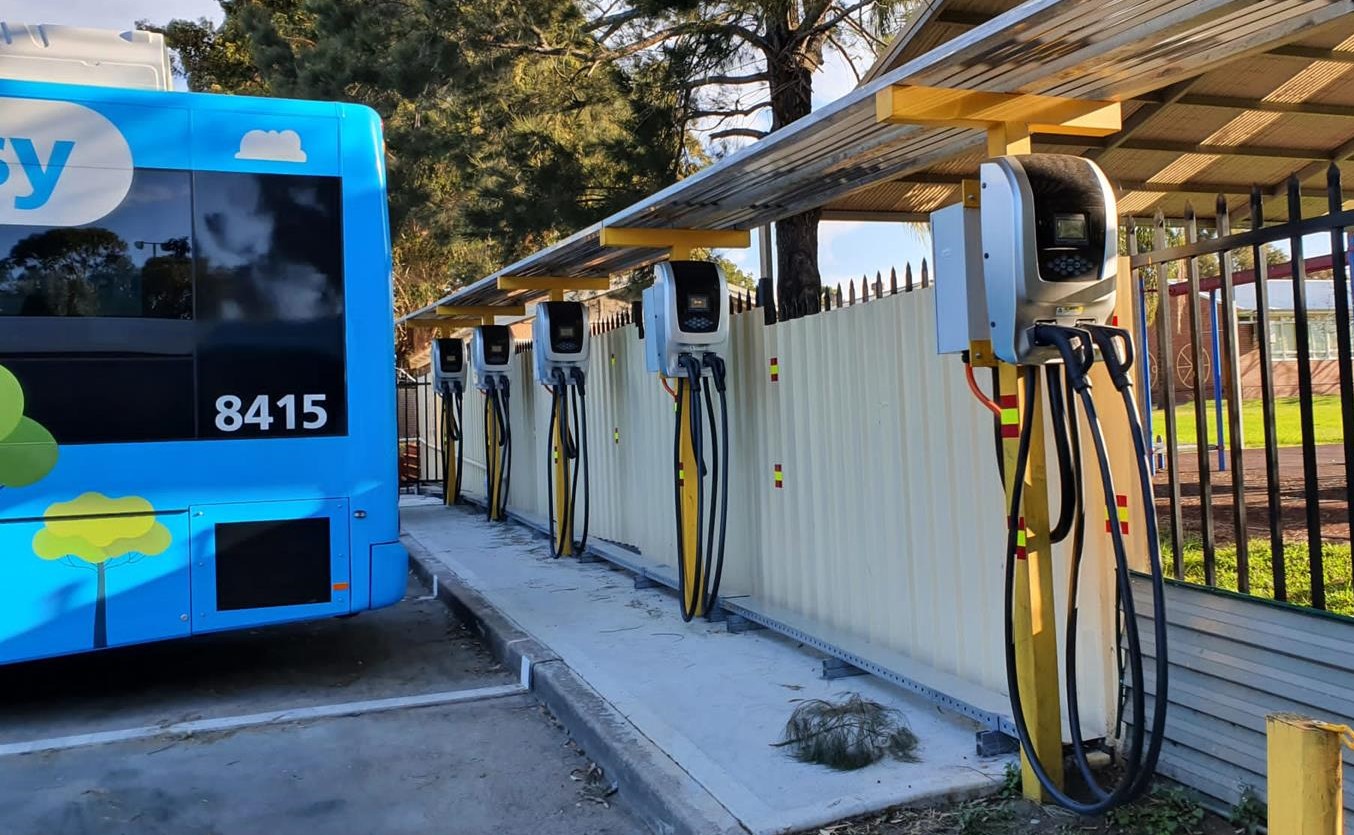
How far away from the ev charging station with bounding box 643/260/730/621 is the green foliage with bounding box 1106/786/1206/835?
312cm

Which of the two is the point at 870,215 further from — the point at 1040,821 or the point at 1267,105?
the point at 1040,821

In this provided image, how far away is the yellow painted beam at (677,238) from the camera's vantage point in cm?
712

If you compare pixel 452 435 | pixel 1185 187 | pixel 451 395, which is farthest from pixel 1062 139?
pixel 452 435

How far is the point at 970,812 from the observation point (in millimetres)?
3916

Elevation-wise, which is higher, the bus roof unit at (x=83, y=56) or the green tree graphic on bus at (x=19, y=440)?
the bus roof unit at (x=83, y=56)

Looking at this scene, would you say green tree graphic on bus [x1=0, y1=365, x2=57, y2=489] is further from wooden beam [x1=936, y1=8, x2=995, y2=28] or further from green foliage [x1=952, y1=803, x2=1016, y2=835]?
wooden beam [x1=936, y1=8, x2=995, y2=28]

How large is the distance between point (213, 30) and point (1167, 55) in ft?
81.7

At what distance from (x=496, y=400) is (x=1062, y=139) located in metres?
7.11

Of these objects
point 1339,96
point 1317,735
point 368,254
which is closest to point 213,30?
point 368,254

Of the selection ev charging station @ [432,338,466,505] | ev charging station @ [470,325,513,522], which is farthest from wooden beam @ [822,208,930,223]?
ev charging station @ [432,338,466,505]

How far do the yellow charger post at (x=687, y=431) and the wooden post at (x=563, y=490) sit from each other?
9.01 ft

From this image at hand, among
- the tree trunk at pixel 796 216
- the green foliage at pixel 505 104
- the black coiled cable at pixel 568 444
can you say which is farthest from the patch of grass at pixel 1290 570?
the green foliage at pixel 505 104

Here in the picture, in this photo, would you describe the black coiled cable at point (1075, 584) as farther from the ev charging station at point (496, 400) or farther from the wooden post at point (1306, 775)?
the ev charging station at point (496, 400)

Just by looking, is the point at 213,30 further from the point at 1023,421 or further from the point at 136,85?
the point at 1023,421
